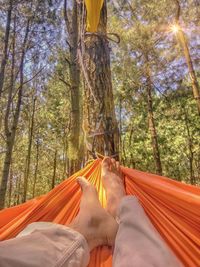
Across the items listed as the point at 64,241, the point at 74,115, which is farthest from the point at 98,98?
the point at 74,115

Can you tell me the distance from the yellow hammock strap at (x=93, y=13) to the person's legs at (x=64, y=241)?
3.02ft

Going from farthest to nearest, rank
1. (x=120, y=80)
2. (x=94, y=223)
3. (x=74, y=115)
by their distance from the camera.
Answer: (x=120, y=80), (x=74, y=115), (x=94, y=223)

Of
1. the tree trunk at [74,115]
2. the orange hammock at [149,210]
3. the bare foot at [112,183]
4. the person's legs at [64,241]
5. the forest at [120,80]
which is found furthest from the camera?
the forest at [120,80]

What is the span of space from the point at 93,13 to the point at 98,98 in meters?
0.46

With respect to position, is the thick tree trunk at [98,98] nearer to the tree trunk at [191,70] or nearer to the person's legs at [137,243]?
the person's legs at [137,243]

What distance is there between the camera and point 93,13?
174cm

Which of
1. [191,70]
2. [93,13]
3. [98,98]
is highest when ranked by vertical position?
[191,70]

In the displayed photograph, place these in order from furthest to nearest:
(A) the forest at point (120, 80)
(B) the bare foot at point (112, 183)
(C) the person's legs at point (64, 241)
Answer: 1. (A) the forest at point (120, 80)
2. (B) the bare foot at point (112, 183)
3. (C) the person's legs at point (64, 241)

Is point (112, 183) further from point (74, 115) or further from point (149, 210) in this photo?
point (74, 115)

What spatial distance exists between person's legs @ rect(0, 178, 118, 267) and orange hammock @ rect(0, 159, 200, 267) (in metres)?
0.08

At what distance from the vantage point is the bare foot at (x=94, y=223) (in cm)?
122

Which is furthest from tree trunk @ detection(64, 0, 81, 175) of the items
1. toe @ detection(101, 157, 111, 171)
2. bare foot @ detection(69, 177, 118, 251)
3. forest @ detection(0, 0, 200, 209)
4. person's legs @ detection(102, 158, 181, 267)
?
person's legs @ detection(102, 158, 181, 267)

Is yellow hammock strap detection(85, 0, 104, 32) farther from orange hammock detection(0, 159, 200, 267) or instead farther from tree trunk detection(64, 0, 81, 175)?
→ tree trunk detection(64, 0, 81, 175)

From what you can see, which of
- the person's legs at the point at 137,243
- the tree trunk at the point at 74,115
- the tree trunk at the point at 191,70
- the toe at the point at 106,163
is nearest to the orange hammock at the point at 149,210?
the toe at the point at 106,163
